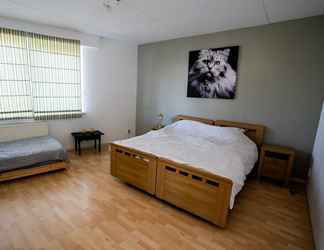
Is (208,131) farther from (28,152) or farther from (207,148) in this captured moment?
(28,152)

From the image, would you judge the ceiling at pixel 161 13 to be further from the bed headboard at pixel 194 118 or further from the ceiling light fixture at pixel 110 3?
the bed headboard at pixel 194 118

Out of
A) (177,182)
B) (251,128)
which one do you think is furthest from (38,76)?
(251,128)

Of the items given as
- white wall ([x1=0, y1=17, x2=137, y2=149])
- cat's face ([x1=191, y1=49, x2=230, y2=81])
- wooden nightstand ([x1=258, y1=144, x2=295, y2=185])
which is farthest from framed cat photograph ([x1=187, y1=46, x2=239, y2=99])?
white wall ([x1=0, y1=17, x2=137, y2=149])

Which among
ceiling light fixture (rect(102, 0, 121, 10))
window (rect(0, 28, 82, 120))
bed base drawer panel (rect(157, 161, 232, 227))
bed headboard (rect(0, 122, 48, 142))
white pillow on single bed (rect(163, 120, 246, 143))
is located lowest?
bed base drawer panel (rect(157, 161, 232, 227))

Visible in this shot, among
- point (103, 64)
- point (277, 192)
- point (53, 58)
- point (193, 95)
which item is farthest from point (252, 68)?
point (53, 58)

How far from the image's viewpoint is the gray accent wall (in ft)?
9.11

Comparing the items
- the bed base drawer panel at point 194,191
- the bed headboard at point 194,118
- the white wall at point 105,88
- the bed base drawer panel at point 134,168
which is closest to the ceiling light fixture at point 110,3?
the white wall at point 105,88

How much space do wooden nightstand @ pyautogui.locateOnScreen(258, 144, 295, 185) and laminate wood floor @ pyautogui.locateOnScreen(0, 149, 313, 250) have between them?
0.23 m

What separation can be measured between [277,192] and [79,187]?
2.92 m

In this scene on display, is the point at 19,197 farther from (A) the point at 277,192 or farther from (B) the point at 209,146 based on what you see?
(A) the point at 277,192

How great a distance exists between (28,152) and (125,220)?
1910mm

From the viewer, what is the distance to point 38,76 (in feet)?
11.6

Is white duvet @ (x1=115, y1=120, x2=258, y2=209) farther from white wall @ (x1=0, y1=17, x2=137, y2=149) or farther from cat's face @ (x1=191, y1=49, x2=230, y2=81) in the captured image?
white wall @ (x1=0, y1=17, x2=137, y2=149)

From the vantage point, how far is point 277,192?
279 centimetres
